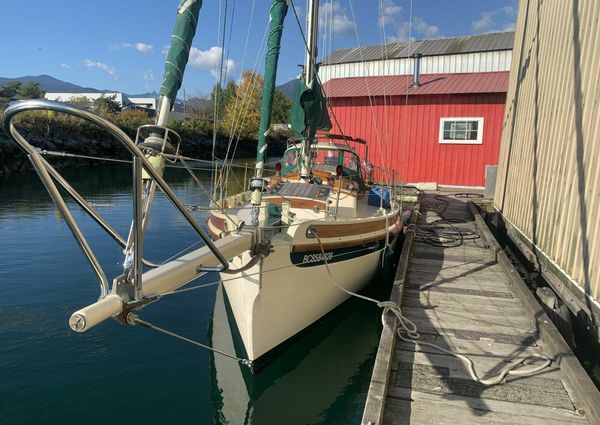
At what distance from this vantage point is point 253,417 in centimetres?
518

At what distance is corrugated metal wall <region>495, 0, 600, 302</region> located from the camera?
5348 millimetres

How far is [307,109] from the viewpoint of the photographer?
25.0 feet

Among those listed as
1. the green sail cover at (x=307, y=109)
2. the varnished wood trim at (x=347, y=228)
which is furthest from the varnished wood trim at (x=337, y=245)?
the green sail cover at (x=307, y=109)

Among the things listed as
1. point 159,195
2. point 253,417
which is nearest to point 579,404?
point 253,417

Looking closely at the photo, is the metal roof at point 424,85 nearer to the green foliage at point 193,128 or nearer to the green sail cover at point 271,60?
the green sail cover at point 271,60

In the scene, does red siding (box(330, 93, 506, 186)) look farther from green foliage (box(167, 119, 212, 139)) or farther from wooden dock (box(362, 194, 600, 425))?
green foliage (box(167, 119, 212, 139))

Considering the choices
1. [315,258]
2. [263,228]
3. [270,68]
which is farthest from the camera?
[270,68]

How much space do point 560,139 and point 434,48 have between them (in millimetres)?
17384

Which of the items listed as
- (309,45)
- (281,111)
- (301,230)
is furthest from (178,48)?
(281,111)

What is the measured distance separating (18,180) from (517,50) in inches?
970

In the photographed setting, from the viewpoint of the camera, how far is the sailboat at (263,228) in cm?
297

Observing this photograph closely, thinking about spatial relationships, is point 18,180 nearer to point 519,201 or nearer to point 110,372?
point 110,372

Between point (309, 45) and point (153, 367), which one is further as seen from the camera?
point (309, 45)

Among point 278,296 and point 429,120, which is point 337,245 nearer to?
point 278,296
